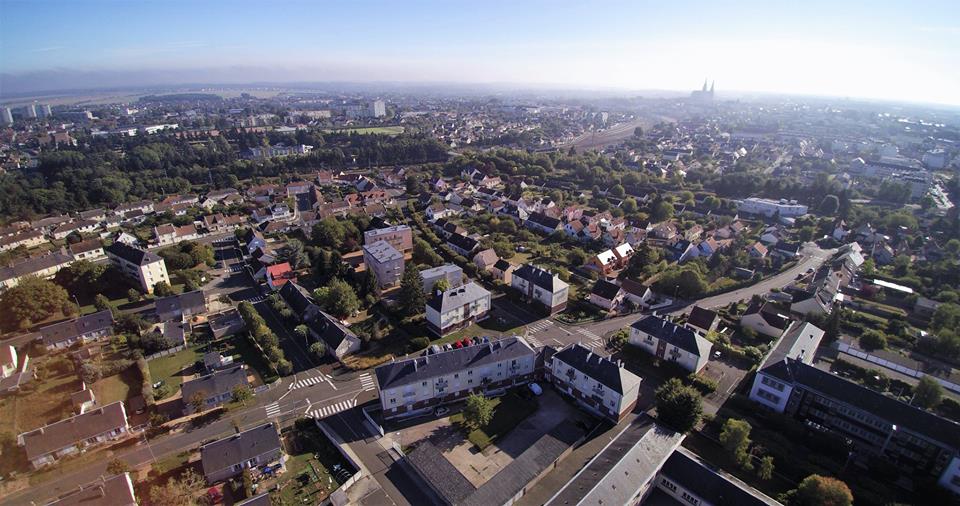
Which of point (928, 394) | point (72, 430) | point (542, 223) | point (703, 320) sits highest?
point (542, 223)

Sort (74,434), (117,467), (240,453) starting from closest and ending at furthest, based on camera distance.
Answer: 1. (117,467)
2. (240,453)
3. (74,434)

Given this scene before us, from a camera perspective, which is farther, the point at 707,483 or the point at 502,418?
the point at 502,418

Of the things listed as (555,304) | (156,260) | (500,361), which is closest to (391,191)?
(156,260)

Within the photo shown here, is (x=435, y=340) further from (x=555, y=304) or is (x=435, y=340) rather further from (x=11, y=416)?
(x=11, y=416)

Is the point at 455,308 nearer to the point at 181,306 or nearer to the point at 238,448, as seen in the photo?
the point at 238,448

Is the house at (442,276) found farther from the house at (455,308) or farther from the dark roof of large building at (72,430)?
the dark roof of large building at (72,430)

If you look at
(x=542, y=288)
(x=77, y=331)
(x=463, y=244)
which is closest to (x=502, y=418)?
(x=542, y=288)

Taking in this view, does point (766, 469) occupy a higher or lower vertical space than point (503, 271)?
lower
